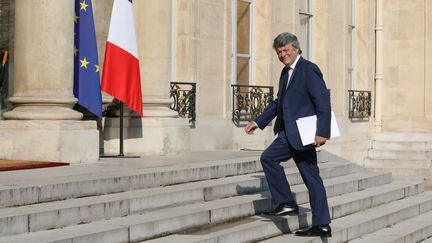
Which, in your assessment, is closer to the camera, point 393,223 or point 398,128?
point 393,223

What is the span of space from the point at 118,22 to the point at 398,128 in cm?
1156

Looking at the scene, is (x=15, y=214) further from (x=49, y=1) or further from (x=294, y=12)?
(x=294, y=12)

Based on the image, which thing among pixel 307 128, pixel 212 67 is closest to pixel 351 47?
pixel 212 67

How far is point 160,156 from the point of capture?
11.8 m

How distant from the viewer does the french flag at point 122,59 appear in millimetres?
11148

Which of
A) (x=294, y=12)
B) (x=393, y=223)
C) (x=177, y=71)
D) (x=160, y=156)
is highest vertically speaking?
(x=294, y=12)

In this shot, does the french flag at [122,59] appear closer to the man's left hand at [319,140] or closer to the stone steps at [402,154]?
the man's left hand at [319,140]

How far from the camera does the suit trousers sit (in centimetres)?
794

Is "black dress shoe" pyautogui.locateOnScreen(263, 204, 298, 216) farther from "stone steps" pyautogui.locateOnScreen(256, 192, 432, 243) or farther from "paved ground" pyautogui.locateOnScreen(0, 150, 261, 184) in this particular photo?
"paved ground" pyautogui.locateOnScreen(0, 150, 261, 184)

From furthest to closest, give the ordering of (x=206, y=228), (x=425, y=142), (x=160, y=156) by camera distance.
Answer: (x=425, y=142) < (x=160, y=156) < (x=206, y=228)

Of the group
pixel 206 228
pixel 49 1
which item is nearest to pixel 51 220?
pixel 206 228

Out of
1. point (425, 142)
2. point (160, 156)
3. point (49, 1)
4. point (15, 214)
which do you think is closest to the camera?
point (15, 214)

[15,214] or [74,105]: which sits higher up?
[74,105]

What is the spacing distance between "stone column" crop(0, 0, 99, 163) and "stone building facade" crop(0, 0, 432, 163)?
12mm
